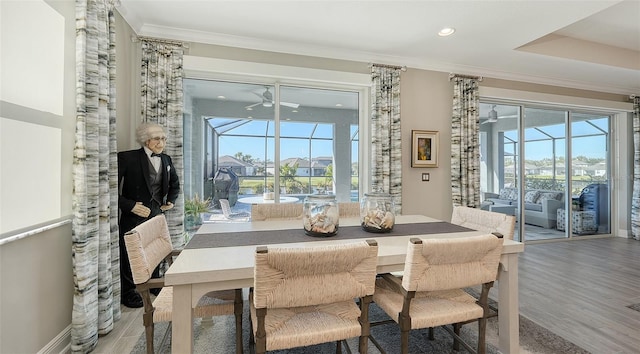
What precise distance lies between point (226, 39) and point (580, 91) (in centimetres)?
542


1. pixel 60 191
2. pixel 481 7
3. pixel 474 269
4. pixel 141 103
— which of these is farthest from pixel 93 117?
pixel 481 7

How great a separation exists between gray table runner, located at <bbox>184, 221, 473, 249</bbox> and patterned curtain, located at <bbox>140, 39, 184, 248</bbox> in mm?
1272

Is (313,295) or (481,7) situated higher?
(481,7)

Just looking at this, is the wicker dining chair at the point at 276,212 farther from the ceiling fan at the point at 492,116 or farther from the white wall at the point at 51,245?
the ceiling fan at the point at 492,116

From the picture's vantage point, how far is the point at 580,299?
2.55 meters

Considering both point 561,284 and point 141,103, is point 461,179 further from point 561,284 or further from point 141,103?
point 141,103

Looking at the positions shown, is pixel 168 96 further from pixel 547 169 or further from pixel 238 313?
pixel 547 169

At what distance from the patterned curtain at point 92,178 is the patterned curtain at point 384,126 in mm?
2605

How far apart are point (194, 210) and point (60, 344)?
5.35 ft

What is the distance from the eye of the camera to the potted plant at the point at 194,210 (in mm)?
3207

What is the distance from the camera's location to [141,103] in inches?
Result: 109

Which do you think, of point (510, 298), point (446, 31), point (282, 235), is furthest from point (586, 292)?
point (282, 235)

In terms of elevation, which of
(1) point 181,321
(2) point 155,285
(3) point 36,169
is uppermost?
(3) point 36,169

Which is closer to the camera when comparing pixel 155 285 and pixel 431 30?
pixel 155 285
